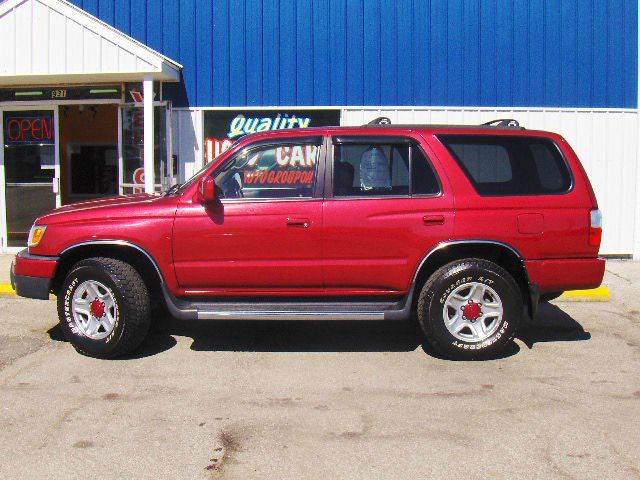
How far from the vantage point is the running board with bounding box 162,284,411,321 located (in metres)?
5.91

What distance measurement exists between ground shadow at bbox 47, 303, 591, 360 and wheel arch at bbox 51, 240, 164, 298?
2.33 feet

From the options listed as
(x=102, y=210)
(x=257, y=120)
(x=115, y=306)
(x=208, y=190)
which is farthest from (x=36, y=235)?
(x=257, y=120)

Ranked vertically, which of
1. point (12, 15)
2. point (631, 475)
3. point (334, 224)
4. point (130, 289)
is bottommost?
point (631, 475)

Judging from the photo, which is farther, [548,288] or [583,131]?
[583,131]

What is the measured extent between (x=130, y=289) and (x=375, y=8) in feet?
22.7

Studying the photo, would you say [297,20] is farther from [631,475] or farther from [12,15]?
[631,475]

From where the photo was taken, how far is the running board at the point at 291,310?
19.4 feet

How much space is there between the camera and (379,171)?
6.08 metres

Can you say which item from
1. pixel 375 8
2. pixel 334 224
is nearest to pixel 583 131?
pixel 375 8

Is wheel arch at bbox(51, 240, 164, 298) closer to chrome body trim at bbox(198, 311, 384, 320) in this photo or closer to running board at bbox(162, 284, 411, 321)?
running board at bbox(162, 284, 411, 321)

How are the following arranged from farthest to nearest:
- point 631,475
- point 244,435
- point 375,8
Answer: point 375,8
point 244,435
point 631,475

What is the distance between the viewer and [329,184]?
5.99 meters

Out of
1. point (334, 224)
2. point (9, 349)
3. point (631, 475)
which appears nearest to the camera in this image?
point (631, 475)

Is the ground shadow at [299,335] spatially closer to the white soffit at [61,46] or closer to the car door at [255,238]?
the car door at [255,238]
